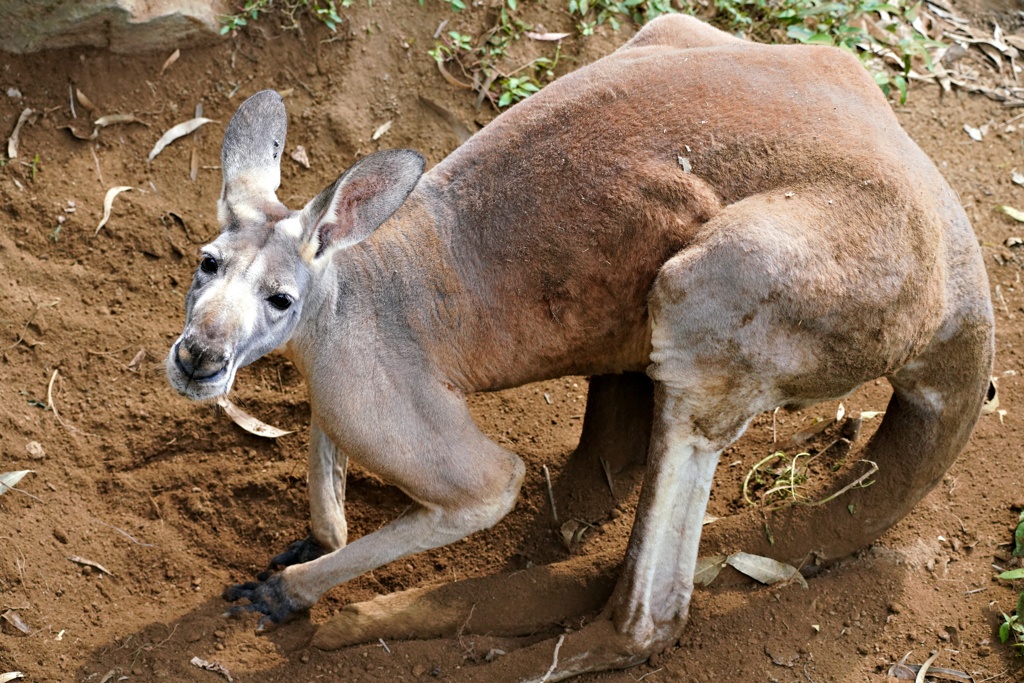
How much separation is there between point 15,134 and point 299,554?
2833 millimetres

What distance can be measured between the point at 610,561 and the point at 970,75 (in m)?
4.08

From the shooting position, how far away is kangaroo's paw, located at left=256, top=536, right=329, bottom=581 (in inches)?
183

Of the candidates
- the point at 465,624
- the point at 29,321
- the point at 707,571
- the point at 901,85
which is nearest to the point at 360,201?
the point at 465,624

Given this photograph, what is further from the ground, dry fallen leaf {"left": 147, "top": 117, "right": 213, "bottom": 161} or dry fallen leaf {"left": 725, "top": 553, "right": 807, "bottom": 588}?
dry fallen leaf {"left": 147, "top": 117, "right": 213, "bottom": 161}

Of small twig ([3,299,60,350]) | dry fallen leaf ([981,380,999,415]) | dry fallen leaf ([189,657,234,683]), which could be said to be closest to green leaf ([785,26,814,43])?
dry fallen leaf ([981,380,999,415])

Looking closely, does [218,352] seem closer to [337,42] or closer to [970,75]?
[337,42]

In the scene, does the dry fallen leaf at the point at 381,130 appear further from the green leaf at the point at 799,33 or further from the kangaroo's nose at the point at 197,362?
the kangaroo's nose at the point at 197,362

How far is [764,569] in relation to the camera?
4.38m

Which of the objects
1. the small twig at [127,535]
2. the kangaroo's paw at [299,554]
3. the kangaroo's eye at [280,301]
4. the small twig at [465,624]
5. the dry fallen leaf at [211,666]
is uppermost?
the kangaroo's eye at [280,301]

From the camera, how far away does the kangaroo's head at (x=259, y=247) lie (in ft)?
11.0

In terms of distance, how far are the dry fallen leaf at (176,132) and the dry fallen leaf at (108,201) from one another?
10.3 inches

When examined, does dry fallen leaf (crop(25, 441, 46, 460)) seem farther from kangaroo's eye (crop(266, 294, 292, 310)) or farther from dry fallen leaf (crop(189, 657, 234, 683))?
kangaroo's eye (crop(266, 294, 292, 310))

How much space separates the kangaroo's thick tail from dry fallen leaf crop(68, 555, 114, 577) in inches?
100

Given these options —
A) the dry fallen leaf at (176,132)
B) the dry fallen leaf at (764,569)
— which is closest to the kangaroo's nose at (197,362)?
the dry fallen leaf at (764,569)
